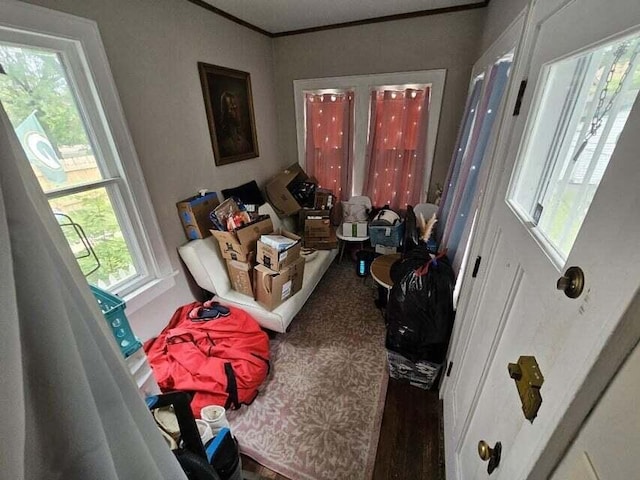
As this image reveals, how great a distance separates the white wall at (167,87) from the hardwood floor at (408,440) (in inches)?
62.7

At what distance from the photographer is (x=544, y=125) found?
2.59 ft

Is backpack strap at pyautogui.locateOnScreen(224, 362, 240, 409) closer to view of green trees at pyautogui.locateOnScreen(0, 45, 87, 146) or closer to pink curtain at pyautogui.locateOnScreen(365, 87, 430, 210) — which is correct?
view of green trees at pyautogui.locateOnScreen(0, 45, 87, 146)

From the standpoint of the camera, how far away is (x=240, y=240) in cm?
187

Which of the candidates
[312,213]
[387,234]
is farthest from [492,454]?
[312,213]

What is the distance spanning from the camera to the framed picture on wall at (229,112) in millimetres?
2090

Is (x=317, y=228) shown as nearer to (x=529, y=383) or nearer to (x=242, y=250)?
(x=242, y=250)

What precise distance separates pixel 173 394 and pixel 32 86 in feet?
5.11

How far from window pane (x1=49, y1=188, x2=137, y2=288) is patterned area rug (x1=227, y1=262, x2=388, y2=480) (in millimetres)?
1145

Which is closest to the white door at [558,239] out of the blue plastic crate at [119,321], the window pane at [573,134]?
the window pane at [573,134]

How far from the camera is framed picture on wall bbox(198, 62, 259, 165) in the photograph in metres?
2.09

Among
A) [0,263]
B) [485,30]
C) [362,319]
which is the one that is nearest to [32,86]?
[0,263]

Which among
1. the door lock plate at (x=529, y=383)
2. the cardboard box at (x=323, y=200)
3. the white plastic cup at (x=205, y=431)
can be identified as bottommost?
the white plastic cup at (x=205, y=431)

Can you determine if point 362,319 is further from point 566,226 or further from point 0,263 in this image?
point 0,263

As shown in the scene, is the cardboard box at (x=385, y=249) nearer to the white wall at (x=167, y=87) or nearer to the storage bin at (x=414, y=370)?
the storage bin at (x=414, y=370)
